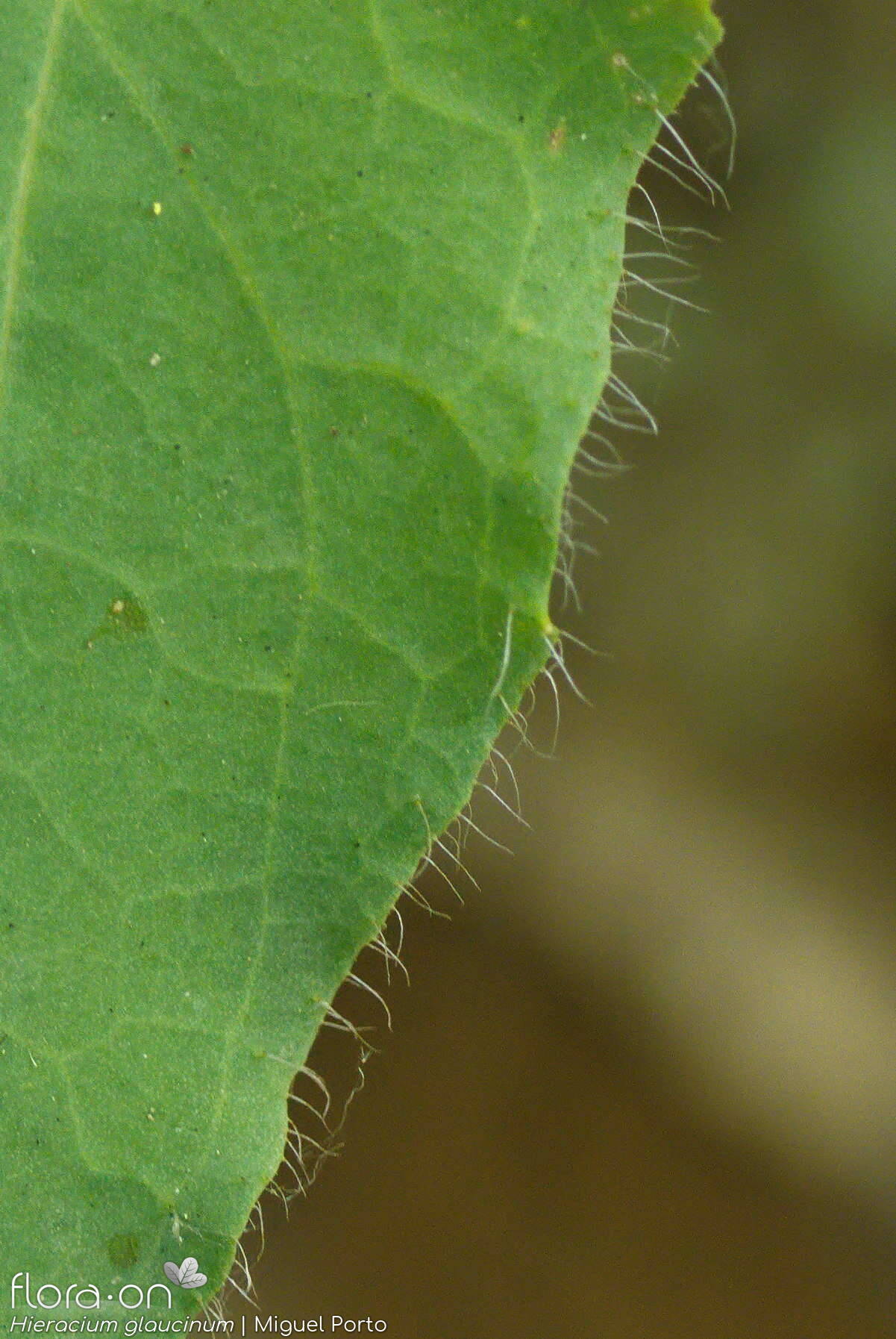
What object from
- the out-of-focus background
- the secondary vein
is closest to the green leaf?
the secondary vein

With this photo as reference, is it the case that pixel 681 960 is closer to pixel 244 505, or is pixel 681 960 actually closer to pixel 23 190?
pixel 244 505

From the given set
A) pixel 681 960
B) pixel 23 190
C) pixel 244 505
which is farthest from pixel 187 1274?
pixel 681 960

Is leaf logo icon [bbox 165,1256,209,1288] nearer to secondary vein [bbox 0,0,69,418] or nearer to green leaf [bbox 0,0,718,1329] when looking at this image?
green leaf [bbox 0,0,718,1329]

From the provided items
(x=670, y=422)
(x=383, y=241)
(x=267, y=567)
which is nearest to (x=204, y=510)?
(x=267, y=567)

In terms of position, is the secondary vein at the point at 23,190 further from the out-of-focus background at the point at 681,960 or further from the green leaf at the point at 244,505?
the out-of-focus background at the point at 681,960

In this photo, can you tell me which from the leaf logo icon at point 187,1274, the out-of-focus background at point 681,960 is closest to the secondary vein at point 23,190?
the leaf logo icon at point 187,1274

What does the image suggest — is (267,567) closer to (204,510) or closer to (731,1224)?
(204,510)
